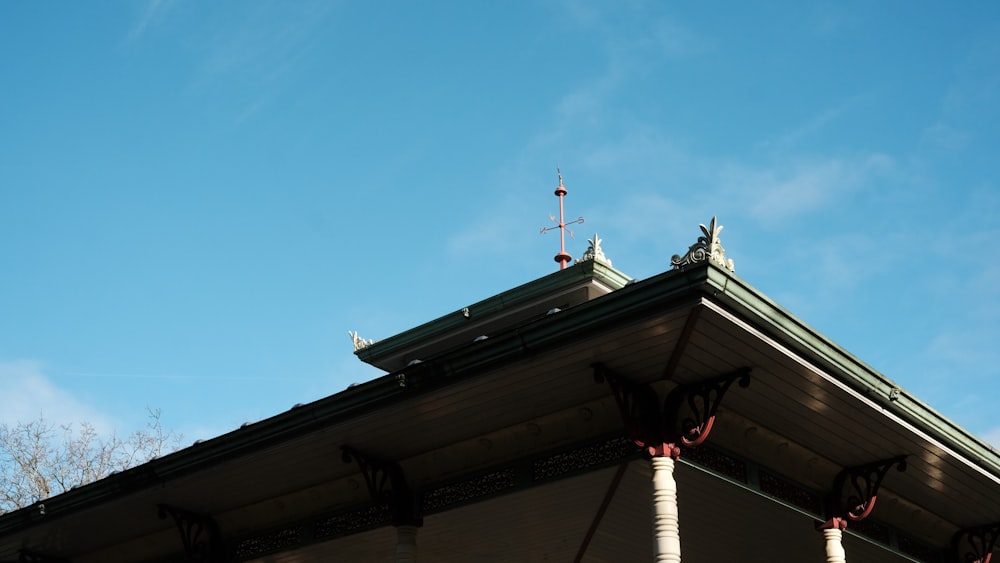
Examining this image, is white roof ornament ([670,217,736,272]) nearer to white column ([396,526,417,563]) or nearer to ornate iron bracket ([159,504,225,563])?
white column ([396,526,417,563])

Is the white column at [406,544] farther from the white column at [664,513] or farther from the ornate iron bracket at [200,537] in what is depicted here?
the white column at [664,513]

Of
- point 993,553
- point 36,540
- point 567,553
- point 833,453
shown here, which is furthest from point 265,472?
point 993,553

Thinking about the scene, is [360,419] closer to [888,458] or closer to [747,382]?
[747,382]

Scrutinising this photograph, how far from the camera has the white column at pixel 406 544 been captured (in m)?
16.9

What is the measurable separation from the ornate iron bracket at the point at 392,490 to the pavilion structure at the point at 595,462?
3cm

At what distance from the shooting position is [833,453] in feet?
54.1

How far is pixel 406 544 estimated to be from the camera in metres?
16.9

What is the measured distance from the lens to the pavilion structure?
44.2 feet

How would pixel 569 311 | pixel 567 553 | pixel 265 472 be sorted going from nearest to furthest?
pixel 569 311 → pixel 265 472 → pixel 567 553

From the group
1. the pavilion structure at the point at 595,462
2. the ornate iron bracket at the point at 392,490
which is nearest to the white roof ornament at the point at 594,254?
the pavilion structure at the point at 595,462

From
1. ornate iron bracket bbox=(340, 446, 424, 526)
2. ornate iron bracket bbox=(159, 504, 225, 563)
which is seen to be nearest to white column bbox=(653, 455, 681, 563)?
ornate iron bracket bbox=(340, 446, 424, 526)

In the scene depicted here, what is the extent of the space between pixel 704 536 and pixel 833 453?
3.14 meters

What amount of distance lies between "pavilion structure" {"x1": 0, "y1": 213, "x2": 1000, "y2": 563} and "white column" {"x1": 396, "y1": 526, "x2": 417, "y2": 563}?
7 cm

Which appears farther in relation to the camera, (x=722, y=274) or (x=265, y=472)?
(x=265, y=472)
